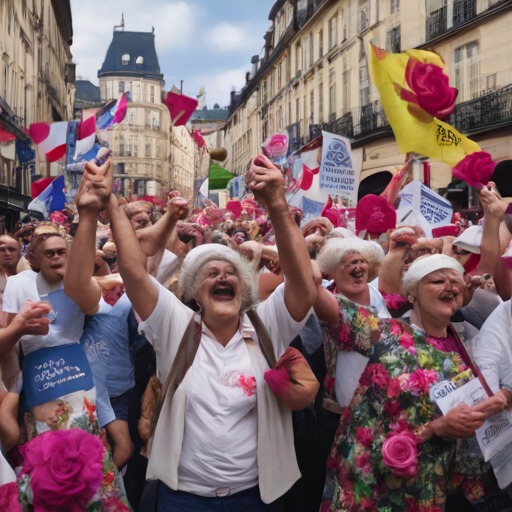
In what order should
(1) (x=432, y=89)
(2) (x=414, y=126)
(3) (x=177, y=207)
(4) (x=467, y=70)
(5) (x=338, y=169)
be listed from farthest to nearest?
(4) (x=467, y=70) → (5) (x=338, y=169) → (2) (x=414, y=126) → (1) (x=432, y=89) → (3) (x=177, y=207)

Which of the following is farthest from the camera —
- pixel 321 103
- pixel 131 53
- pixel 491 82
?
pixel 131 53

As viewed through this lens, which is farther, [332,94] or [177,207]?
[332,94]

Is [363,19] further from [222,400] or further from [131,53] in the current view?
[131,53]

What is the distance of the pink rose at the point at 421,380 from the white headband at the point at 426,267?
1.69 ft

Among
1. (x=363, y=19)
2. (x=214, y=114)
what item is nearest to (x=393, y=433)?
(x=363, y=19)

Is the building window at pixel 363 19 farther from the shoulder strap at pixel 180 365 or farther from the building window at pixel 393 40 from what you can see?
the shoulder strap at pixel 180 365

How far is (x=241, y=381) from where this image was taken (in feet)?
9.12

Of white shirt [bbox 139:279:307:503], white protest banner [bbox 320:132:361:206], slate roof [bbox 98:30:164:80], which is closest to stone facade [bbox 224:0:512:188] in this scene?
white protest banner [bbox 320:132:361:206]

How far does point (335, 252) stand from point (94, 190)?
1.62m

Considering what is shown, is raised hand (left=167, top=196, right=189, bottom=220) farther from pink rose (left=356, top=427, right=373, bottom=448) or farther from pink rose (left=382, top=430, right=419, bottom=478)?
pink rose (left=382, top=430, right=419, bottom=478)

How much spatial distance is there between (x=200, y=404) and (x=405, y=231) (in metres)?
2.20

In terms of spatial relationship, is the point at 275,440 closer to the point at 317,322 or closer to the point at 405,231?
the point at 317,322

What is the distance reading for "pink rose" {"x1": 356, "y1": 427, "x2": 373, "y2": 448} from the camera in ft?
9.91

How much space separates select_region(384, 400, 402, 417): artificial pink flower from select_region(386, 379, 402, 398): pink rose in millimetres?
30
